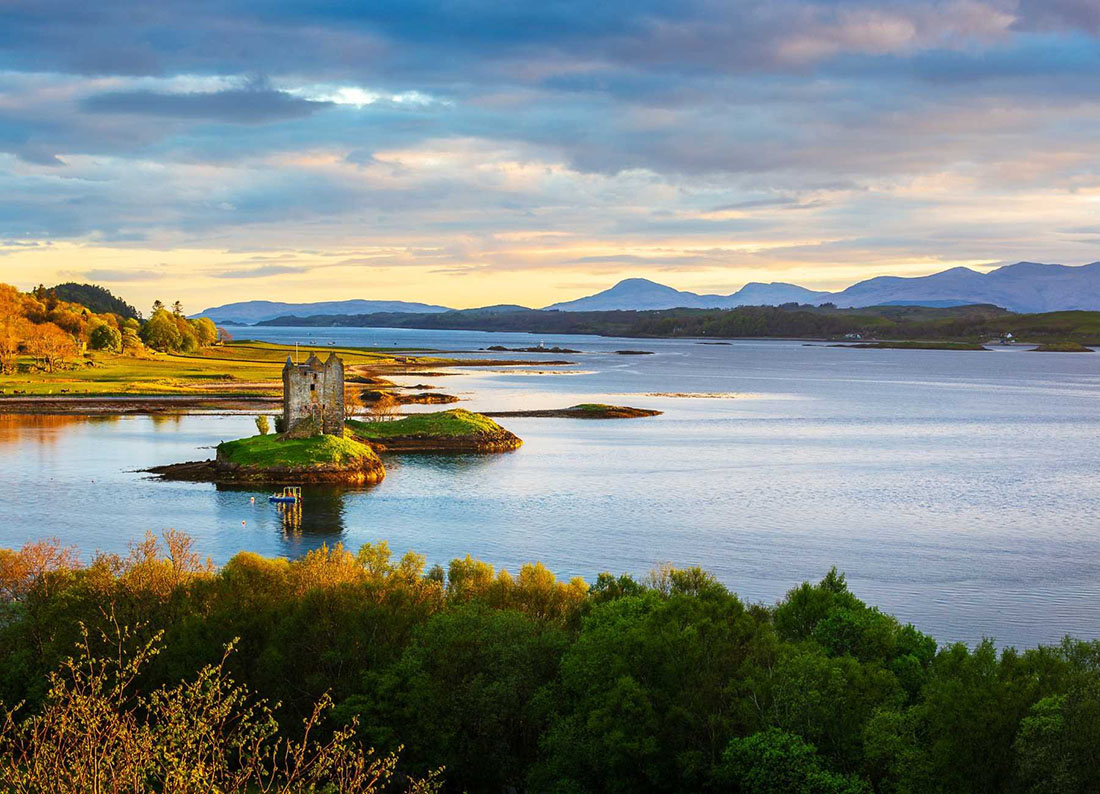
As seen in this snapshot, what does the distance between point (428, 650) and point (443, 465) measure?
5264cm

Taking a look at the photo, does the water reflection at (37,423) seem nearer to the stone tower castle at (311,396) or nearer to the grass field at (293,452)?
the grass field at (293,452)

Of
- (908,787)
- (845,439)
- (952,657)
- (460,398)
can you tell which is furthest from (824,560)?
(460,398)

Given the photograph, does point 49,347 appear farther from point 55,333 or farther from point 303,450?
point 303,450

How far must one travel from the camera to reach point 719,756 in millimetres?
26391

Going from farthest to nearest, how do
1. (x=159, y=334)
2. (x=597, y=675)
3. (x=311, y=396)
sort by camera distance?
(x=159, y=334), (x=311, y=396), (x=597, y=675)

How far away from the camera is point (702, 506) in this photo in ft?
214

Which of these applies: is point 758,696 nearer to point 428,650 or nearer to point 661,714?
point 661,714

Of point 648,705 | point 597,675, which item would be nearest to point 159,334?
point 597,675

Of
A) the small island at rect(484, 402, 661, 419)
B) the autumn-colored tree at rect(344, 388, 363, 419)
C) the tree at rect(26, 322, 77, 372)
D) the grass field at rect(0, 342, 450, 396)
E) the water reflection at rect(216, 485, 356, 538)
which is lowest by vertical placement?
the water reflection at rect(216, 485, 356, 538)

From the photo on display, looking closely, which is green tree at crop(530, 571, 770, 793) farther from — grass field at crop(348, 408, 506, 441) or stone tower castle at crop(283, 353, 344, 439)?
grass field at crop(348, 408, 506, 441)

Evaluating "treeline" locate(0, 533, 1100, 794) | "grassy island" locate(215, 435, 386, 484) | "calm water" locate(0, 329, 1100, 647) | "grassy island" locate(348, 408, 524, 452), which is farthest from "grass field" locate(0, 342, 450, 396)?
"treeline" locate(0, 533, 1100, 794)

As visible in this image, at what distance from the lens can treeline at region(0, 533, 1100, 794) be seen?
78.7ft

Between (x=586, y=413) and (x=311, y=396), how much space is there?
4665cm

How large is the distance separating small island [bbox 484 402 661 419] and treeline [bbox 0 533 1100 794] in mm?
80365
